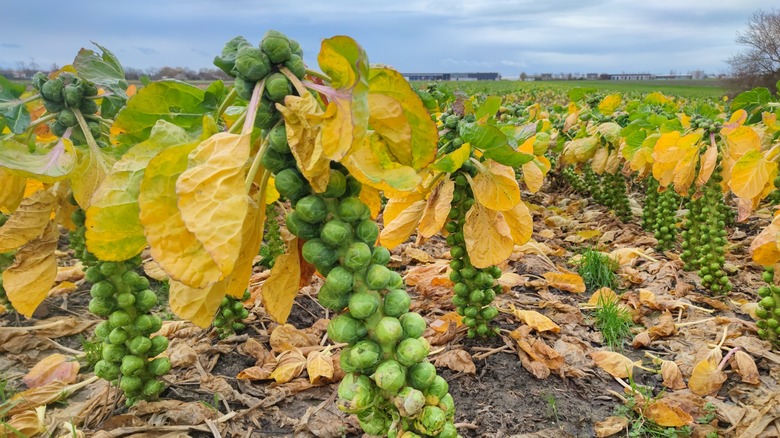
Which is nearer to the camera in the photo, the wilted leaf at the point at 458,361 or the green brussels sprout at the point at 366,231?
the green brussels sprout at the point at 366,231

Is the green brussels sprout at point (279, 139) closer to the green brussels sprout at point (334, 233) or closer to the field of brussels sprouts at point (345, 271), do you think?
the field of brussels sprouts at point (345, 271)

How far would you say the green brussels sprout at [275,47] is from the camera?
1.18 metres

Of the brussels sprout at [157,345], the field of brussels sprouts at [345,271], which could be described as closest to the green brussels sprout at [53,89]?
the field of brussels sprouts at [345,271]

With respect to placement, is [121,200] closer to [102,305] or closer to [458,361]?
[102,305]

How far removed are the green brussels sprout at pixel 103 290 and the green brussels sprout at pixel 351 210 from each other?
1226 mm

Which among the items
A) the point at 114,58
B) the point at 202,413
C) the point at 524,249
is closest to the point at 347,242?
the point at 114,58

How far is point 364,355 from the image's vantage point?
47.8 inches

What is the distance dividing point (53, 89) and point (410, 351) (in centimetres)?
152

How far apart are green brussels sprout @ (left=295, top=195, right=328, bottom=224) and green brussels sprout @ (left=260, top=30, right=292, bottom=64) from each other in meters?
0.34

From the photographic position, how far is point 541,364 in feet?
8.41

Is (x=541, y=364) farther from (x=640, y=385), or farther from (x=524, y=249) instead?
(x=524, y=249)

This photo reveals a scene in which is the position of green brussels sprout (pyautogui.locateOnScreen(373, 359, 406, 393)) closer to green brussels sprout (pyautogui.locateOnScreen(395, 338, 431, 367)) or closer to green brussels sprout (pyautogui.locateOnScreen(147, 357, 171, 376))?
green brussels sprout (pyautogui.locateOnScreen(395, 338, 431, 367))

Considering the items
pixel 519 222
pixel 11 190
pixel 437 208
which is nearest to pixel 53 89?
pixel 11 190

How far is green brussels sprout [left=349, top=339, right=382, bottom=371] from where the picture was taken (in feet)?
3.98
